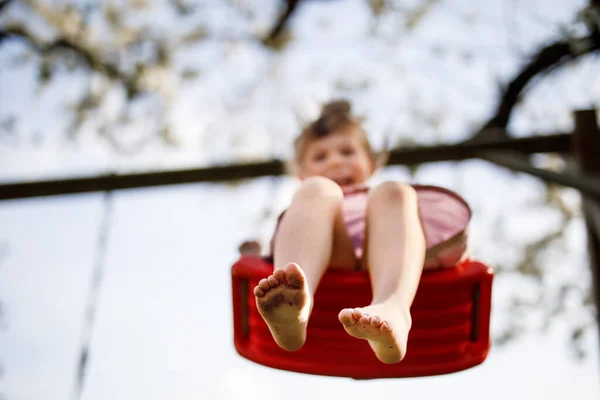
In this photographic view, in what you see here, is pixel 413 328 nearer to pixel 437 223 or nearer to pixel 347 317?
pixel 437 223

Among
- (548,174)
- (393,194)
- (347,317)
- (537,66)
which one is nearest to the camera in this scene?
(347,317)

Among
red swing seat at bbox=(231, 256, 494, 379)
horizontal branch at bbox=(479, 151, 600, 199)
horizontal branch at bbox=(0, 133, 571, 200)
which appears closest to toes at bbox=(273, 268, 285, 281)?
red swing seat at bbox=(231, 256, 494, 379)

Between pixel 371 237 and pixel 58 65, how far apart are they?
2.54m

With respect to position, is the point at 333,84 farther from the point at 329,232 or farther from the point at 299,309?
the point at 299,309

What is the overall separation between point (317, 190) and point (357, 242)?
11 centimetres

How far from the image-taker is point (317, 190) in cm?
103

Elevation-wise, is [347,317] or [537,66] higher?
[537,66]

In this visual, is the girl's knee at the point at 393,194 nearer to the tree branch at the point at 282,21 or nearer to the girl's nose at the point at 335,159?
the girl's nose at the point at 335,159

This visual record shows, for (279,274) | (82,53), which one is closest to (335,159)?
(279,274)

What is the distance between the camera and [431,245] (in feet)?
3.48

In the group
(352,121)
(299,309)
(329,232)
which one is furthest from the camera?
(352,121)

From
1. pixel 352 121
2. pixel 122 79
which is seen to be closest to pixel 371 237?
pixel 352 121

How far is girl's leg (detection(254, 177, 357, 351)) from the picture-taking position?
2.48 ft

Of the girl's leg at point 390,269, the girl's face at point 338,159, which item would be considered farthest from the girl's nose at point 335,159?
the girl's leg at point 390,269
